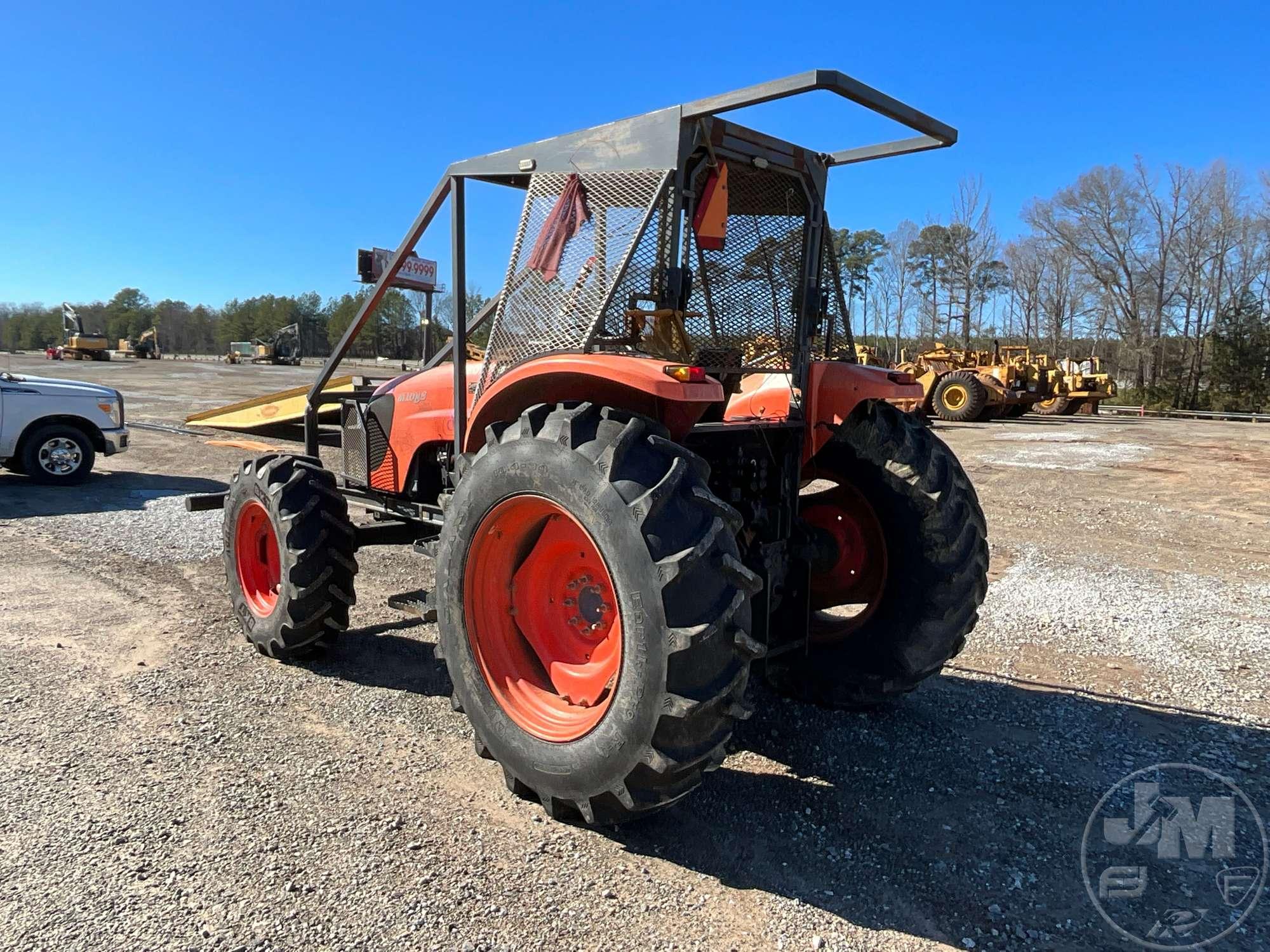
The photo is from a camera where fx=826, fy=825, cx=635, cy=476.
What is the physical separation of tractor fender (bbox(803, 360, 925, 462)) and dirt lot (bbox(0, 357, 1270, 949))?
1.39 metres

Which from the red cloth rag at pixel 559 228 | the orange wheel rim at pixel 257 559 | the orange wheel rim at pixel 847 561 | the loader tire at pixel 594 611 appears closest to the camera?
the loader tire at pixel 594 611

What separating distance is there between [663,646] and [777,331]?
1.82 m

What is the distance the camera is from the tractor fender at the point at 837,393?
3.68 metres

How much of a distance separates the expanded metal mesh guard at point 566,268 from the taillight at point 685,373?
0.48m

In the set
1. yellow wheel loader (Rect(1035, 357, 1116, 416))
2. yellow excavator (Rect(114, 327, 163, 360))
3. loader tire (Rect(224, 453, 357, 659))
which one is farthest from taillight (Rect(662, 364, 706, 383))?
yellow excavator (Rect(114, 327, 163, 360))

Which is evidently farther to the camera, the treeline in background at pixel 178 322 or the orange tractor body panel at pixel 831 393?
the treeline in background at pixel 178 322

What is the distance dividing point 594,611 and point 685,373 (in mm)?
1001

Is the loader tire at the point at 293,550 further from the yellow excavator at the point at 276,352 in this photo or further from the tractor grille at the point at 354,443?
the yellow excavator at the point at 276,352

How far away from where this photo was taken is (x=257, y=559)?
4.97 metres

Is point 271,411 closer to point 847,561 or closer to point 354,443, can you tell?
point 354,443

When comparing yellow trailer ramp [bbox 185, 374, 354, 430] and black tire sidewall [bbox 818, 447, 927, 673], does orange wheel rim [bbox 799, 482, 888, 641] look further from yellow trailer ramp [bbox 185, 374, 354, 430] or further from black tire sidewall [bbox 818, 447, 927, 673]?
yellow trailer ramp [bbox 185, 374, 354, 430]

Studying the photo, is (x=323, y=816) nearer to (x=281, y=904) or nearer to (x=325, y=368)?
Answer: (x=281, y=904)

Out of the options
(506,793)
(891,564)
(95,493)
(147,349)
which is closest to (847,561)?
(891,564)
